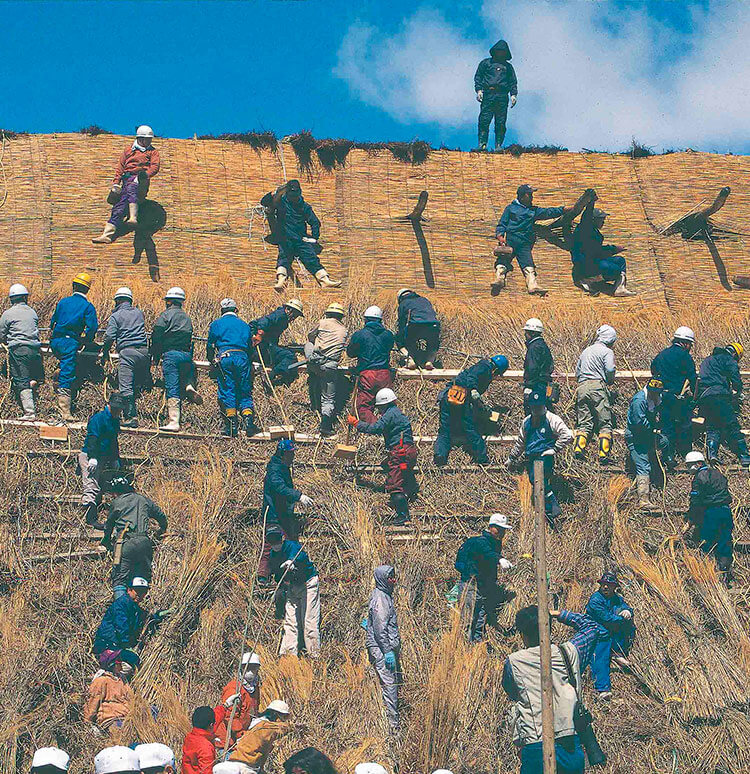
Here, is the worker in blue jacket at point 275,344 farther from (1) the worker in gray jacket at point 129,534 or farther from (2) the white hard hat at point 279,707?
(2) the white hard hat at point 279,707

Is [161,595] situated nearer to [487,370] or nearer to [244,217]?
[487,370]

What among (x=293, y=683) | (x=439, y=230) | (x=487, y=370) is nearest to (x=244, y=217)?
(x=439, y=230)

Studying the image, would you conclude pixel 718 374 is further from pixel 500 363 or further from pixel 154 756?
pixel 154 756

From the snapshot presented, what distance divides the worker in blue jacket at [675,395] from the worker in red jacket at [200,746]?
7.57 metres

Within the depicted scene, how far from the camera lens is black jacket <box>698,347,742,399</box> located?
16.8 meters

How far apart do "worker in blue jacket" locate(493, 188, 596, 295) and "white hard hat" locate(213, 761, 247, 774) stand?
36.4 feet

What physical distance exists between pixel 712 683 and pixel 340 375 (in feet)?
19.7

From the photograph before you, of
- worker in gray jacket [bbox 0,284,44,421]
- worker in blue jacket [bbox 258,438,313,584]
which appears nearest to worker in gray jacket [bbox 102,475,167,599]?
worker in blue jacket [bbox 258,438,313,584]

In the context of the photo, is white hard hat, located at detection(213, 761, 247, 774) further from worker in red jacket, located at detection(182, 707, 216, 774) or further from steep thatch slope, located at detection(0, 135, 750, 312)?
steep thatch slope, located at detection(0, 135, 750, 312)

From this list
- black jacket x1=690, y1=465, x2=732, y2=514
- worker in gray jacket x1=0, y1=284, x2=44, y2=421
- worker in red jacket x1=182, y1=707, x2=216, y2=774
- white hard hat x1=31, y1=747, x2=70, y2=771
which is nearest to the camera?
white hard hat x1=31, y1=747, x2=70, y2=771

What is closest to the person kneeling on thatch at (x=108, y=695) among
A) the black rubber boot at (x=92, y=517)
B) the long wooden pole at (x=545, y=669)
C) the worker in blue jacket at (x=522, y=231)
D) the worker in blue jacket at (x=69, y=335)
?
the black rubber boot at (x=92, y=517)

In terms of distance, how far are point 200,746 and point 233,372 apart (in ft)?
20.2

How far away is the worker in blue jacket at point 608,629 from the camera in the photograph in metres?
13.5

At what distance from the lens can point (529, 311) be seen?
750 inches
